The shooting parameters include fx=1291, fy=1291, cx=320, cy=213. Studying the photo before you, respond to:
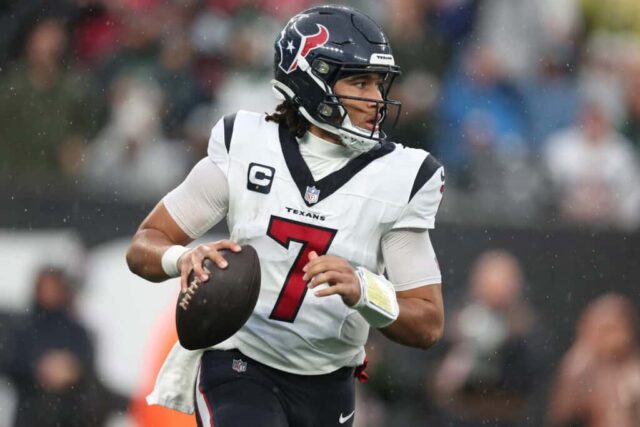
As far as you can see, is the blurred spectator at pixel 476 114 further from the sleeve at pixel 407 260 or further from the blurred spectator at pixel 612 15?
the sleeve at pixel 407 260

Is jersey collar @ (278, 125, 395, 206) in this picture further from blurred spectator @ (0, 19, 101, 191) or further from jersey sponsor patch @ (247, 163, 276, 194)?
blurred spectator @ (0, 19, 101, 191)

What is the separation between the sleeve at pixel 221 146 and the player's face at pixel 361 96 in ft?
1.10

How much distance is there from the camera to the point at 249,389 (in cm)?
366

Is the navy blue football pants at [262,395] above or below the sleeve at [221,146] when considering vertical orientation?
below

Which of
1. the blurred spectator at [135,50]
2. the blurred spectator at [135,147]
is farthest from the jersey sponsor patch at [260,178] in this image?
the blurred spectator at [135,50]

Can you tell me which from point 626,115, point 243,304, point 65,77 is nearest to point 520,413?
point 626,115

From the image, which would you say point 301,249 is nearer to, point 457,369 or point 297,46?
point 297,46

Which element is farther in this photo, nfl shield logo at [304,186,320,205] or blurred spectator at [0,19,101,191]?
blurred spectator at [0,19,101,191]

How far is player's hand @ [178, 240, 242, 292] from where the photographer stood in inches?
131

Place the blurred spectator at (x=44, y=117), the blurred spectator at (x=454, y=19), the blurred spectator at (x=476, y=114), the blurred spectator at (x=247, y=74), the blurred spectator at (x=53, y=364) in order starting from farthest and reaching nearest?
1. the blurred spectator at (x=454, y=19)
2. the blurred spectator at (x=247, y=74)
3. the blurred spectator at (x=476, y=114)
4. the blurred spectator at (x=44, y=117)
5. the blurred spectator at (x=53, y=364)

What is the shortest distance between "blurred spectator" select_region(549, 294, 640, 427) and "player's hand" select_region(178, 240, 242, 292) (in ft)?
12.4

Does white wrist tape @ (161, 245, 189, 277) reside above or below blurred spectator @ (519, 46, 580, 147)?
above

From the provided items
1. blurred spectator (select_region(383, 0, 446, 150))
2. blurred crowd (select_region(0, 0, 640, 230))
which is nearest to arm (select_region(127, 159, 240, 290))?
blurred crowd (select_region(0, 0, 640, 230))

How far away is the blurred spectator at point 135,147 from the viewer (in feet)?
23.5
